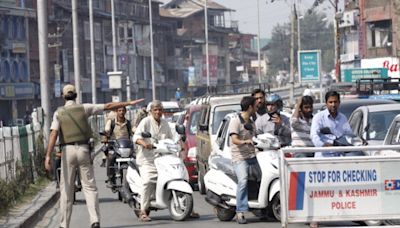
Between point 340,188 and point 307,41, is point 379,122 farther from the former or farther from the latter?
point 307,41

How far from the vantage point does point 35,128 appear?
25.5 metres

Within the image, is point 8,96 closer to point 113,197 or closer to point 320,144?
point 113,197

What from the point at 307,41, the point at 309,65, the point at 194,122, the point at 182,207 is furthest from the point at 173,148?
the point at 307,41

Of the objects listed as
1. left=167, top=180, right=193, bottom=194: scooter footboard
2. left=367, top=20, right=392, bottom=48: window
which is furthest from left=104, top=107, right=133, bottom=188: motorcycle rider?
left=367, top=20, right=392, bottom=48: window

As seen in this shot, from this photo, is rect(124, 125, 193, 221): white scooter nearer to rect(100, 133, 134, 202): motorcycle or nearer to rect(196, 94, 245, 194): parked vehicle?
rect(100, 133, 134, 202): motorcycle

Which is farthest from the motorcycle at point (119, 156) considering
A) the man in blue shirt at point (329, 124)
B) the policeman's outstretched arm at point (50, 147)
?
the man in blue shirt at point (329, 124)

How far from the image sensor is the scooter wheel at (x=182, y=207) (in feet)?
52.1

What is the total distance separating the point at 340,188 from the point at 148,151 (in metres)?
5.53

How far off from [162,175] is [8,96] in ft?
178

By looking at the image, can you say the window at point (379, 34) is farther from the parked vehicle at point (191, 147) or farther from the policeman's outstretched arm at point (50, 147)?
the policeman's outstretched arm at point (50, 147)

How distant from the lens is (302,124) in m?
15.1

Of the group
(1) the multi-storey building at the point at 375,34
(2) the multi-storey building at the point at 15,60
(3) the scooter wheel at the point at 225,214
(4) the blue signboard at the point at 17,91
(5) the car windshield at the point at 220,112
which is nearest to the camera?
(3) the scooter wheel at the point at 225,214

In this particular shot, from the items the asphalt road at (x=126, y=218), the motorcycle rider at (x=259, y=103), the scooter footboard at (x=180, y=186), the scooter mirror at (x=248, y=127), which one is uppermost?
the motorcycle rider at (x=259, y=103)

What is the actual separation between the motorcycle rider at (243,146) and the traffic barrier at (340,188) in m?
3.86
